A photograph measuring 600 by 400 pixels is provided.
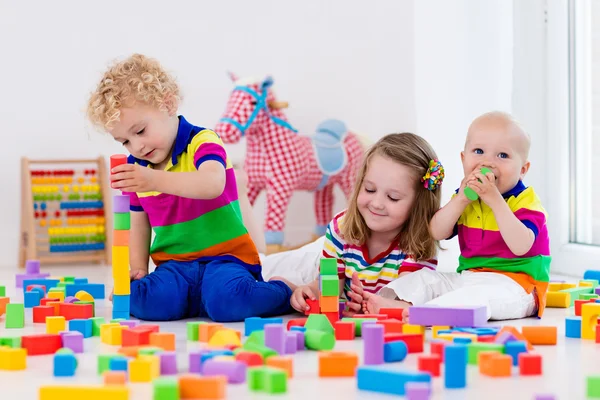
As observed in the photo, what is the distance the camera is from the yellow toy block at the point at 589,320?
1.64m

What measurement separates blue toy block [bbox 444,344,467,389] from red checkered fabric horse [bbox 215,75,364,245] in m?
2.52

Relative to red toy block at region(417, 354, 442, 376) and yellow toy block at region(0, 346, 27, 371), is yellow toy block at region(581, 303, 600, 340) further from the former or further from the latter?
yellow toy block at region(0, 346, 27, 371)

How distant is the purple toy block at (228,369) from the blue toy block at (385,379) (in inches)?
6.7

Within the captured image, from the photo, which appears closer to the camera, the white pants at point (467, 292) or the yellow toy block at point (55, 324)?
the yellow toy block at point (55, 324)

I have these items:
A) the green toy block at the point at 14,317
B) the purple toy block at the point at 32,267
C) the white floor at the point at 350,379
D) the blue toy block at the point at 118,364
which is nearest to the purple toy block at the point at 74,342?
the white floor at the point at 350,379

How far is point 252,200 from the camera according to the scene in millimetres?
3867

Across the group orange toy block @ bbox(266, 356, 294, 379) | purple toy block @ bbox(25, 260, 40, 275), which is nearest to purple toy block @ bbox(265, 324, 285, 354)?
orange toy block @ bbox(266, 356, 294, 379)

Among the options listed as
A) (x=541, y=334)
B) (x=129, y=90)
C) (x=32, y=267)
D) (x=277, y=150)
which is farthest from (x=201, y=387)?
(x=277, y=150)

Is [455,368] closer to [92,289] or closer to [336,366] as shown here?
[336,366]

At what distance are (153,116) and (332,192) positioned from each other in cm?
213

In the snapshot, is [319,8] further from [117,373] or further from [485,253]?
[117,373]

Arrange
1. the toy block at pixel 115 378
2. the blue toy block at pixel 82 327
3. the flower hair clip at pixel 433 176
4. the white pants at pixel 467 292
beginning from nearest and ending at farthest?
the toy block at pixel 115 378 < the blue toy block at pixel 82 327 < the white pants at pixel 467 292 < the flower hair clip at pixel 433 176

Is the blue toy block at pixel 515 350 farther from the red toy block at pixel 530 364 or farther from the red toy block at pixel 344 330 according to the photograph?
the red toy block at pixel 344 330

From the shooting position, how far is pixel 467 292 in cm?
182
